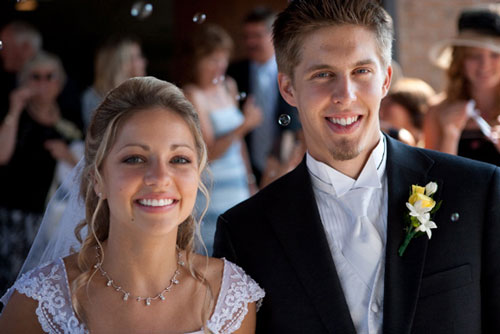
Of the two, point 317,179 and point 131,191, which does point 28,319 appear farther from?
point 317,179

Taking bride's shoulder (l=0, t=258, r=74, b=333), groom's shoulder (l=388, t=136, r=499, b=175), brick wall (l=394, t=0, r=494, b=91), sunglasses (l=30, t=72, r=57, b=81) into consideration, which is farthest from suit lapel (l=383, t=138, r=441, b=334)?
brick wall (l=394, t=0, r=494, b=91)

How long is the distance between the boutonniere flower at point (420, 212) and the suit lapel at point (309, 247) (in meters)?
0.29

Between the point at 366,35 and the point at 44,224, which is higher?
the point at 366,35

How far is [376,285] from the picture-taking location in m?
2.76

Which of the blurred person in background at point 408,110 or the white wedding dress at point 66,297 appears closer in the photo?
the white wedding dress at point 66,297

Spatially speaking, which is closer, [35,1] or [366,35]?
[366,35]

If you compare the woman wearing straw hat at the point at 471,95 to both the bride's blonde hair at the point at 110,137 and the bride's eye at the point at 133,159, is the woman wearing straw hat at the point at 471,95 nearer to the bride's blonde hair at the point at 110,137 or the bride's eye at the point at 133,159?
the bride's blonde hair at the point at 110,137

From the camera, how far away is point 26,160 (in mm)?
5648

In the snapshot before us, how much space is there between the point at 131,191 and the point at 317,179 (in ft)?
2.53

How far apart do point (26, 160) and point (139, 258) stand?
10.3 feet

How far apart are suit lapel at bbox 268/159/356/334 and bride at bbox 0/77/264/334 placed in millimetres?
218

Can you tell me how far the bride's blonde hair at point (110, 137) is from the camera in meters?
2.83

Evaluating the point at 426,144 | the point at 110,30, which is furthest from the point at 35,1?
the point at 426,144

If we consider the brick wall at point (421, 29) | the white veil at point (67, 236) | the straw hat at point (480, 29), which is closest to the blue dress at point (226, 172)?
the straw hat at point (480, 29)
